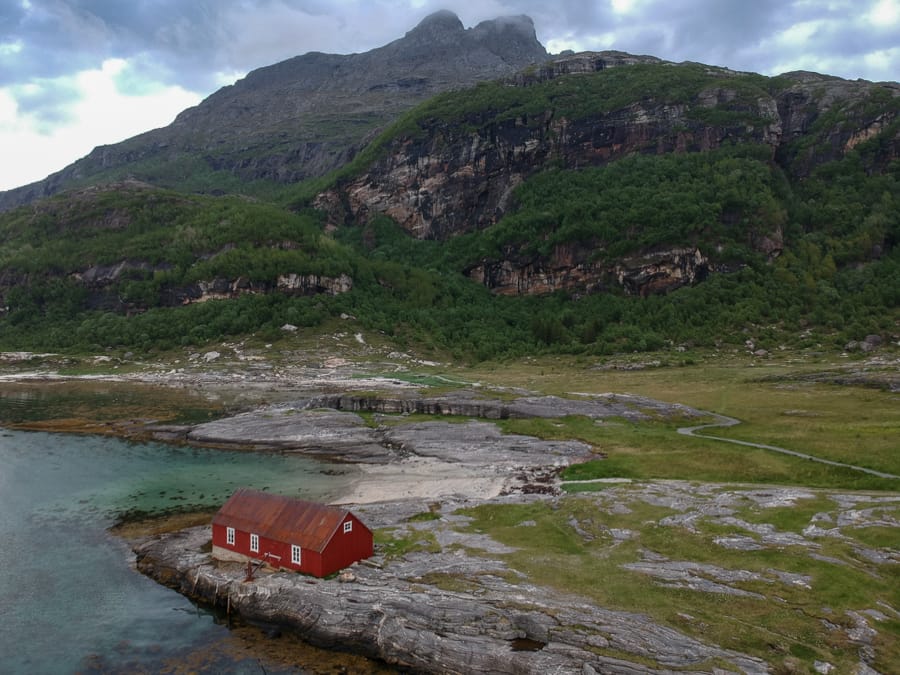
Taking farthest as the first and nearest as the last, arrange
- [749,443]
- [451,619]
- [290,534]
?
[749,443] < [290,534] < [451,619]

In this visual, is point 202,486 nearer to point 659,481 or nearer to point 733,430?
point 659,481

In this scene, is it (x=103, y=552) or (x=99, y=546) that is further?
(x=99, y=546)

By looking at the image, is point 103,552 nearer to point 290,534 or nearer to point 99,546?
point 99,546

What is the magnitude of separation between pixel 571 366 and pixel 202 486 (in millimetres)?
97640

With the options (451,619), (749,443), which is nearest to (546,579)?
(451,619)

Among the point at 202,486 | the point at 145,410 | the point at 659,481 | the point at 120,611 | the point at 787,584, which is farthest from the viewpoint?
the point at 145,410

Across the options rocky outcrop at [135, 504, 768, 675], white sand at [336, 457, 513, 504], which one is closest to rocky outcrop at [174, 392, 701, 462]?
white sand at [336, 457, 513, 504]

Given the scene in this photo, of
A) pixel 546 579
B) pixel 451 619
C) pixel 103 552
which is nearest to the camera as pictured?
pixel 451 619

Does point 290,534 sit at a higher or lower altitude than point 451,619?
higher

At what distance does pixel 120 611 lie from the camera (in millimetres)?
35719

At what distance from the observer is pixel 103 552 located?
145ft

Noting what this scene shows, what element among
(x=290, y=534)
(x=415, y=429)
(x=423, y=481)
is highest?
(x=290, y=534)

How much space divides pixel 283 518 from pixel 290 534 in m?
1.67

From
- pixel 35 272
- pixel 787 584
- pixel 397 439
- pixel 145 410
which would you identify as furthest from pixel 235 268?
pixel 787 584
